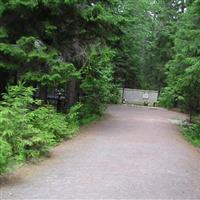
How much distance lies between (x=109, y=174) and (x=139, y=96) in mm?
46298

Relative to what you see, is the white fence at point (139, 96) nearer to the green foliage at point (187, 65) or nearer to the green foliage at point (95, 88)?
the green foliage at point (187, 65)

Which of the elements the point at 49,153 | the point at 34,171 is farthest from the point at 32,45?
the point at 34,171

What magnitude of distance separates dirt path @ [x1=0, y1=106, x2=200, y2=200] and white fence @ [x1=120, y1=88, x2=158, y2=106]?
129 ft

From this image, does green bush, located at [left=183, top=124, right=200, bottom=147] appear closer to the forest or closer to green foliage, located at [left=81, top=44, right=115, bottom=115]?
the forest

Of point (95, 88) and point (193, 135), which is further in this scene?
point (95, 88)

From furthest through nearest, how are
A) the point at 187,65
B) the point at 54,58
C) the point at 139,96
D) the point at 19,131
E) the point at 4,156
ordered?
the point at 139,96, the point at 187,65, the point at 54,58, the point at 19,131, the point at 4,156

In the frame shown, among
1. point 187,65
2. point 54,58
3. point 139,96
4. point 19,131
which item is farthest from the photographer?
point 139,96

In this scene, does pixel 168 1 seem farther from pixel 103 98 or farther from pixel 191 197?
pixel 191 197

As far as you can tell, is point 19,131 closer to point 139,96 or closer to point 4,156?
point 4,156

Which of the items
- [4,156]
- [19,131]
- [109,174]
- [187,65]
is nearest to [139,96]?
[187,65]

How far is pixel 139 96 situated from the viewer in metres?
56.4

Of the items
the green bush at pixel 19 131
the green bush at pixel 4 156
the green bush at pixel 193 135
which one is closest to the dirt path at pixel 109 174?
the green bush at pixel 4 156

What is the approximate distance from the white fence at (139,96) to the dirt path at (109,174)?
129ft

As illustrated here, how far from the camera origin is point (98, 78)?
28234 millimetres
